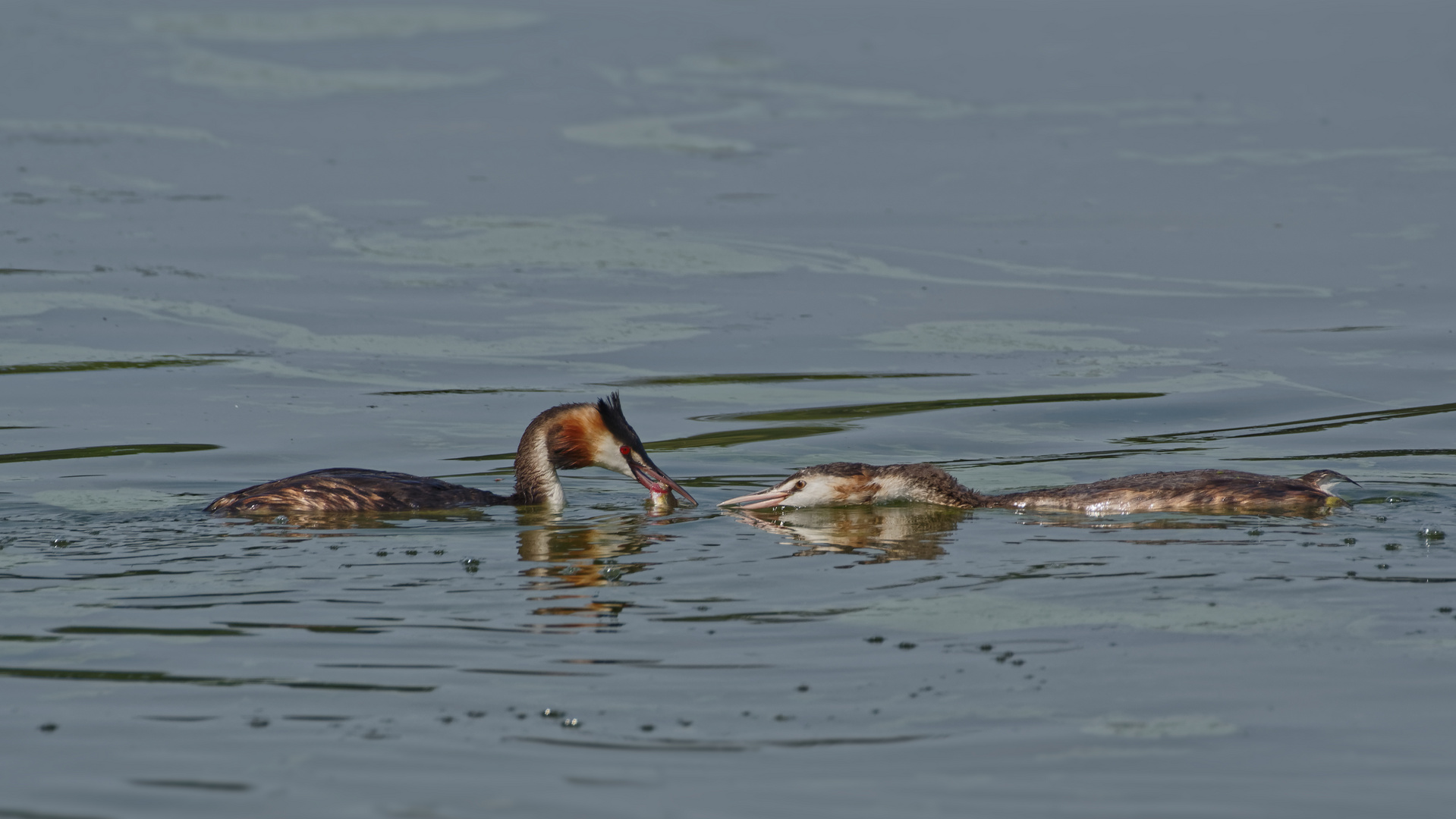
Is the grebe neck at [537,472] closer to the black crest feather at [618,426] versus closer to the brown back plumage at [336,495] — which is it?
the black crest feather at [618,426]

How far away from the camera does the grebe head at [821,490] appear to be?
12258 millimetres

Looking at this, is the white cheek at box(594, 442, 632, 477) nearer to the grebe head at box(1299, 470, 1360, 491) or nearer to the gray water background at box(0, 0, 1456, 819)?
the gray water background at box(0, 0, 1456, 819)

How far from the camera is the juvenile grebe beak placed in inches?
485

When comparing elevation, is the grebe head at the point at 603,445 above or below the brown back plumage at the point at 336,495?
above

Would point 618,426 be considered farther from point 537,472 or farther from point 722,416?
point 722,416

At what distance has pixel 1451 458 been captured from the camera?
43.7 feet

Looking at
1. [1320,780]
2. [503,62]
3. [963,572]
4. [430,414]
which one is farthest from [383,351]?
[503,62]

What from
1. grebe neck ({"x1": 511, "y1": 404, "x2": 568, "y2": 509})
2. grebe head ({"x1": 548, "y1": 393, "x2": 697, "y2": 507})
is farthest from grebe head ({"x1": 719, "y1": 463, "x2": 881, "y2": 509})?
grebe neck ({"x1": 511, "y1": 404, "x2": 568, "y2": 509})

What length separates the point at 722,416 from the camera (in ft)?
51.7

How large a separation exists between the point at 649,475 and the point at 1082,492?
280 centimetres

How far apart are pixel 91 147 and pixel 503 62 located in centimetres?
1026

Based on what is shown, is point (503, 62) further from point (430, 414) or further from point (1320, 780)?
point (1320, 780)

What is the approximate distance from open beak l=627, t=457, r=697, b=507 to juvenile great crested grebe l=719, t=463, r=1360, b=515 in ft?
1.13

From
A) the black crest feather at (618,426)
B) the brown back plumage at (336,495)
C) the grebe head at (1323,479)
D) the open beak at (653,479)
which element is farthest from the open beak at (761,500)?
the grebe head at (1323,479)
